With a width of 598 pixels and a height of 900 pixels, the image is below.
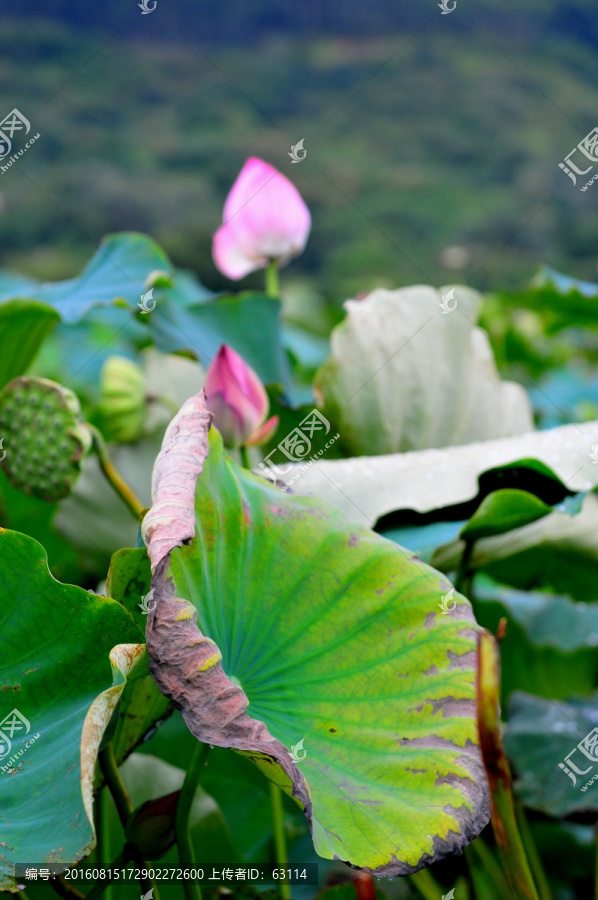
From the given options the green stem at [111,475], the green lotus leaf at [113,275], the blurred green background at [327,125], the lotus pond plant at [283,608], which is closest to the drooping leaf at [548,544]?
the lotus pond plant at [283,608]

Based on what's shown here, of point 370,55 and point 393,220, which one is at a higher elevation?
point 370,55

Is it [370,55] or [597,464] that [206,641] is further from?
[370,55]

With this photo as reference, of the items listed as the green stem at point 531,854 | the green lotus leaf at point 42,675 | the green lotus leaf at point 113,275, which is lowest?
the green stem at point 531,854

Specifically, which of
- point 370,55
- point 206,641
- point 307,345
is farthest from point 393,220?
point 206,641

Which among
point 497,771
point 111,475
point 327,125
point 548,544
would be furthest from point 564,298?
point 327,125

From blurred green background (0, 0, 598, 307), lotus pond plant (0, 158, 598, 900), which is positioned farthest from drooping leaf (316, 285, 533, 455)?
blurred green background (0, 0, 598, 307)

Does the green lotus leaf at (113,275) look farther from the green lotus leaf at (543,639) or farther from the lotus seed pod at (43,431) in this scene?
the green lotus leaf at (543,639)
